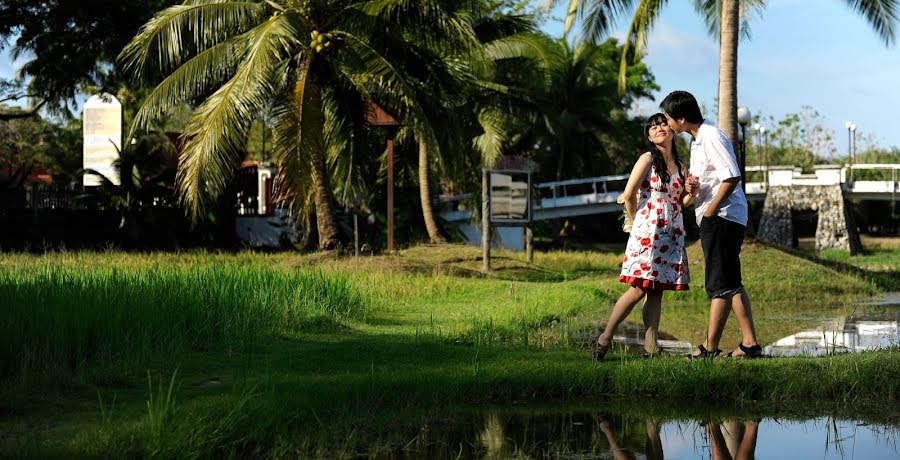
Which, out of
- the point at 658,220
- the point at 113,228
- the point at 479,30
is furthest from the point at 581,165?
the point at 658,220


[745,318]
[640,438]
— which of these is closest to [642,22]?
[745,318]

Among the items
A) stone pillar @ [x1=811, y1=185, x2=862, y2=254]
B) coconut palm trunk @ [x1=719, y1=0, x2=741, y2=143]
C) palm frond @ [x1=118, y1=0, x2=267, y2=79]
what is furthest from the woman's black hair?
stone pillar @ [x1=811, y1=185, x2=862, y2=254]

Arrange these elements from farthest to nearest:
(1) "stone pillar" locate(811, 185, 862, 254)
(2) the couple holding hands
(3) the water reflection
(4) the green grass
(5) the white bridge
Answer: (1) "stone pillar" locate(811, 185, 862, 254)
(5) the white bridge
(3) the water reflection
(2) the couple holding hands
(4) the green grass

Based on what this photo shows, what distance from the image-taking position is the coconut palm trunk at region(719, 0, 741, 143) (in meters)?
19.1

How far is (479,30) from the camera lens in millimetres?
26109

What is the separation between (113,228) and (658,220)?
69.3 feet

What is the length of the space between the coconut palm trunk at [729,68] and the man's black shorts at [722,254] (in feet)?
38.1

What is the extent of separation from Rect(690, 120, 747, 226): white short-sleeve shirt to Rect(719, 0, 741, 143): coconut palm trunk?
11.5 m

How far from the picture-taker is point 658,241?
26.0ft

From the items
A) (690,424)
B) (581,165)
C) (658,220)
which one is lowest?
(690,424)

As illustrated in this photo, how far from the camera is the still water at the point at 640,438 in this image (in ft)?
17.7

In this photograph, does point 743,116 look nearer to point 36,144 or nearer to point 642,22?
point 642,22

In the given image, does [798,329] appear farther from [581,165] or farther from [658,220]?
[581,165]

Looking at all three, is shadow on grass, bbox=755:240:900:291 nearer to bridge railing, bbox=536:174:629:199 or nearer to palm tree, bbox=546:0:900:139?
palm tree, bbox=546:0:900:139
